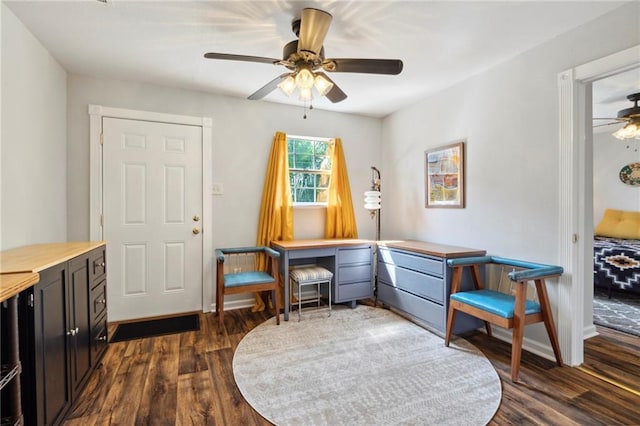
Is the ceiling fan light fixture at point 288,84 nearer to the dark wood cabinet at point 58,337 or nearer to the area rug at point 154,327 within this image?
the dark wood cabinet at point 58,337

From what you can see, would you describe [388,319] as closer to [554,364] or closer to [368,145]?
[554,364]

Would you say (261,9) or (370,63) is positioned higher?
(261,9)

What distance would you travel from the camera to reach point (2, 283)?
109 centimetres

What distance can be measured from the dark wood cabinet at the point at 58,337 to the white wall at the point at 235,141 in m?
1.35

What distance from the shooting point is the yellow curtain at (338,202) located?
→ 12.7 feet

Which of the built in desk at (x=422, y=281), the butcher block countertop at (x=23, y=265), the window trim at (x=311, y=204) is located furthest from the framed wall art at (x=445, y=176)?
the butcher block countertop at (x=23, y=265)

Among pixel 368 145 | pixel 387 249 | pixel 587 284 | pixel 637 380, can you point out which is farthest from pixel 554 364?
pixel 368 145

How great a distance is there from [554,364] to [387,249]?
5.40ft

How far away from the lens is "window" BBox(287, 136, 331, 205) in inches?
151

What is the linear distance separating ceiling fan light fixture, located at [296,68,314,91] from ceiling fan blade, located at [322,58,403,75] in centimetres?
12

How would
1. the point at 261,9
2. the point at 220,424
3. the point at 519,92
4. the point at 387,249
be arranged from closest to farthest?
1. the point at 220,424
2. the point at 261,9
3. the point at 519,92
4. the point at 387,249

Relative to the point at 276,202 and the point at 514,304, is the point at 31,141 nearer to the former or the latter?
the point at 276,202

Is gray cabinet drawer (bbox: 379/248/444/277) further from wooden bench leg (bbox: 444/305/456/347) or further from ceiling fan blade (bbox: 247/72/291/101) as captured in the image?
ceiling fan blade (bbox: 247/72/291/101)

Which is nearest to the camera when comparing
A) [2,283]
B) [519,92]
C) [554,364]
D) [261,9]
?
[2,283]
